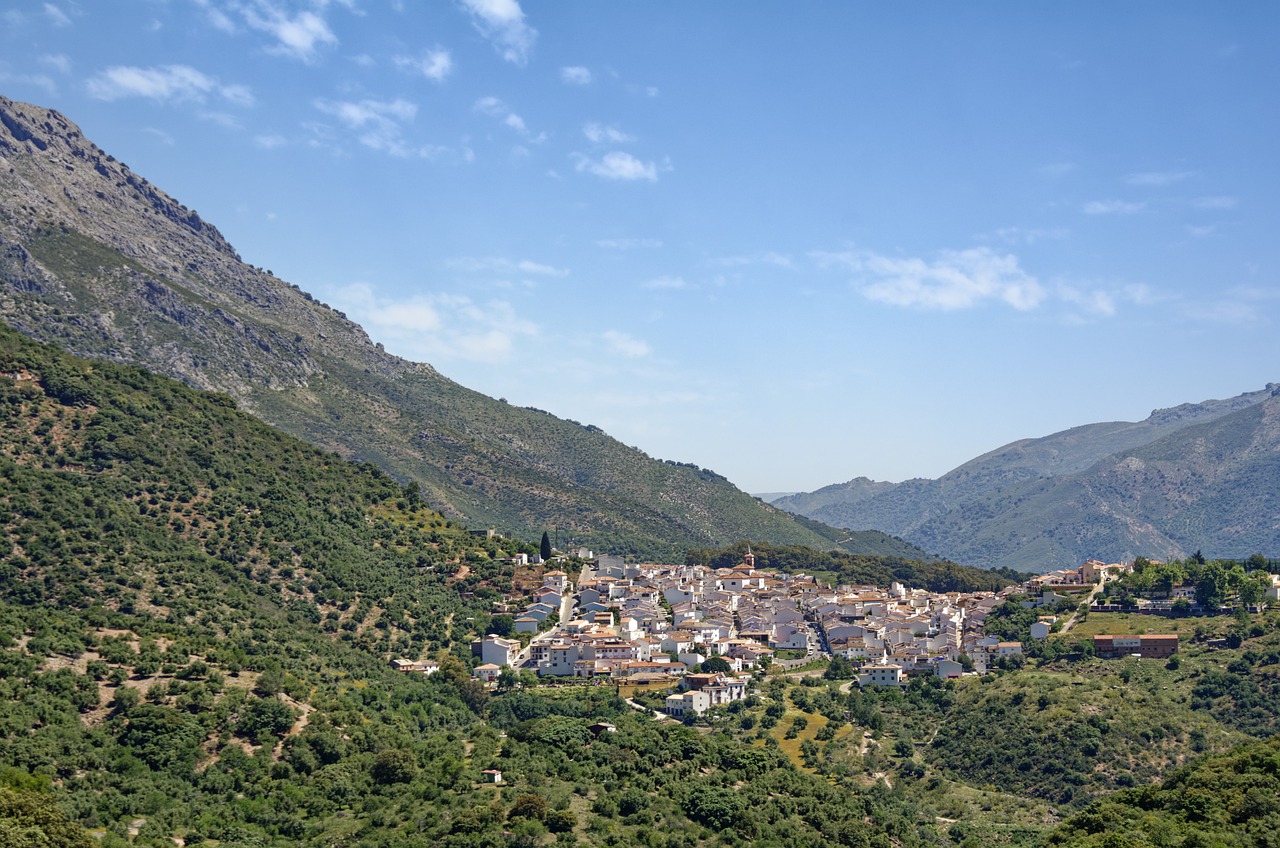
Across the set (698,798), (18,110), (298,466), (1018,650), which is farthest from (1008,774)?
(18,110)

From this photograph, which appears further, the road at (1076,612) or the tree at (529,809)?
the road at (1076,612)

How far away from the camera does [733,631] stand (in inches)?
3521

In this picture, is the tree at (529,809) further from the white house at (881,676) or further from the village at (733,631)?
the white house at (881,676)

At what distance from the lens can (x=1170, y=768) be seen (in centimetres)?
6341

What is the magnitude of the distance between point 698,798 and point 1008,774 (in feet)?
88.7

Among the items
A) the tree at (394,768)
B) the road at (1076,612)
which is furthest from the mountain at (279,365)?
the tree at (394,768)

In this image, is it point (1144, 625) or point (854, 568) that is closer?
point (1144, 625)

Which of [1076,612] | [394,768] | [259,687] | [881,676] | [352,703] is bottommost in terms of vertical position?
[394,768]

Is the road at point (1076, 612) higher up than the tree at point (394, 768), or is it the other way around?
the road at point (1076, 612)

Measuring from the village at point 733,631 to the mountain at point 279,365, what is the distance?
37278mm

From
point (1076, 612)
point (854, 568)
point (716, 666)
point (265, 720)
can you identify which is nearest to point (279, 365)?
point (854, 568)

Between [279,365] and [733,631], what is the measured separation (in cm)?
9632

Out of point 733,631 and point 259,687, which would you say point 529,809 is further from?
point 733,631

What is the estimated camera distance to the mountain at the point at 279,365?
143875 mm
